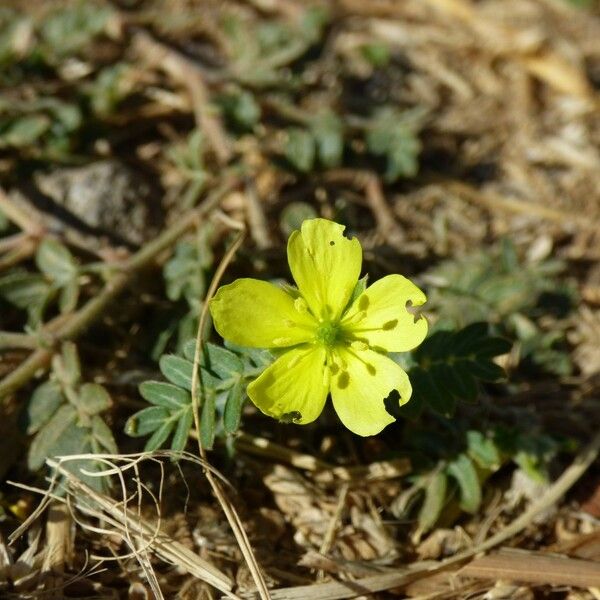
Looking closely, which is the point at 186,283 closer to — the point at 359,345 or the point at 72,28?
the point at 359,345

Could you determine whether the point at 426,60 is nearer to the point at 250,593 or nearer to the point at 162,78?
the point at 162,78

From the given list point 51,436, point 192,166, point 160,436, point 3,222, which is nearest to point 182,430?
point 160,436

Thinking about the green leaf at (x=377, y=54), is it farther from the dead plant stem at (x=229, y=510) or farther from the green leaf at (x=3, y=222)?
the dead plant stem at (x=229, y=510)

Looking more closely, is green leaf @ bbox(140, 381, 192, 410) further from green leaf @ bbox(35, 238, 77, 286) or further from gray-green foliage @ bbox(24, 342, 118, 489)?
green leaf @ bbox(35, 238, 77, 286)

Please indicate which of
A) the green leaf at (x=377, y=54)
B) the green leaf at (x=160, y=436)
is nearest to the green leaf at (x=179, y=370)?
the green leaf at (x=160, y=436)

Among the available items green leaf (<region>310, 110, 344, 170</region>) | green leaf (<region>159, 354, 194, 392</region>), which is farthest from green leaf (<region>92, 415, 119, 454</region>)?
green leaf (<region>310, 110, 344, 170</region>)

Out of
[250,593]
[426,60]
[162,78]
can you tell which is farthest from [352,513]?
[426,60]
